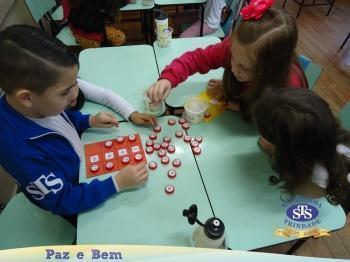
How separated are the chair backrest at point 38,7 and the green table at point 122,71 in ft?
2.86

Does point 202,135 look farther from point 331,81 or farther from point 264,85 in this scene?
point 331,81

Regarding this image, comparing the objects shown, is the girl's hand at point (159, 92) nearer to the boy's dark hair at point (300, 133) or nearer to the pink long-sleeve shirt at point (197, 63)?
the pink long-sleeve shirt at point (197, 63)

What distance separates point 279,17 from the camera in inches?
34.2

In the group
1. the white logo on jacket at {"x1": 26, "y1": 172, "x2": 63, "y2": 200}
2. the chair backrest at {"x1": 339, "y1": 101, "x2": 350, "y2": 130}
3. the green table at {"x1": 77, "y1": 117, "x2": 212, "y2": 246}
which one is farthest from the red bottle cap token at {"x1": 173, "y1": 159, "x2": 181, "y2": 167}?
the chair backrest at {"x1": 339, "y1": 101, "x2": 350, "y2": 130}

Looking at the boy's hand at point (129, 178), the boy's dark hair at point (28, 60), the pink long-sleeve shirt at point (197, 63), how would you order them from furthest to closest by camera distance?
the pink long-sleeve shirt at point (197, 63) → the boy's hand at point (129, 178) → the boy's dark hair at point (28, 60)

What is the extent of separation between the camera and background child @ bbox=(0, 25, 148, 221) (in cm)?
67

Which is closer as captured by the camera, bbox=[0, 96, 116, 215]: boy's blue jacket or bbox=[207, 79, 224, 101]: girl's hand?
bbox=[0, 96, 116, 215]: boy's blue jacket

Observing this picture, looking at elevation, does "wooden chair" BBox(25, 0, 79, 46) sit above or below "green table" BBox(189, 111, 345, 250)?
below

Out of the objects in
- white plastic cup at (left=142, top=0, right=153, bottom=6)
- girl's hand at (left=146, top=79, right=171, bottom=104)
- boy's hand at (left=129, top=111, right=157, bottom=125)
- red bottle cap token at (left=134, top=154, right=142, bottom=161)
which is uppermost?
girl's hand at (left=146, top=79, right=171, bottom=104)

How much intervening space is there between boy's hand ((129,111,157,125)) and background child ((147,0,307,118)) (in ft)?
0.24

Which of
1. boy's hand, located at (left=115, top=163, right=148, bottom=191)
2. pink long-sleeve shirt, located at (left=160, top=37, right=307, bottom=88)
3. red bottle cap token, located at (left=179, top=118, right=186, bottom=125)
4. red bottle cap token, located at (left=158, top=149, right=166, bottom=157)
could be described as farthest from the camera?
pink long-sleeve shirt, located at (left=160, top=37, right=307, bottom=88)

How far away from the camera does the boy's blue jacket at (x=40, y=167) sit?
28.7 inches

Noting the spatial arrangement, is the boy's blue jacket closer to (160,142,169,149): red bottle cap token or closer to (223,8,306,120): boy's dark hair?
(160,142,169,149): red bottle cap token

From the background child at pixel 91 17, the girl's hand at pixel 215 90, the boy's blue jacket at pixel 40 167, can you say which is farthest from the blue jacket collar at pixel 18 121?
the background child at pixel 91 17
